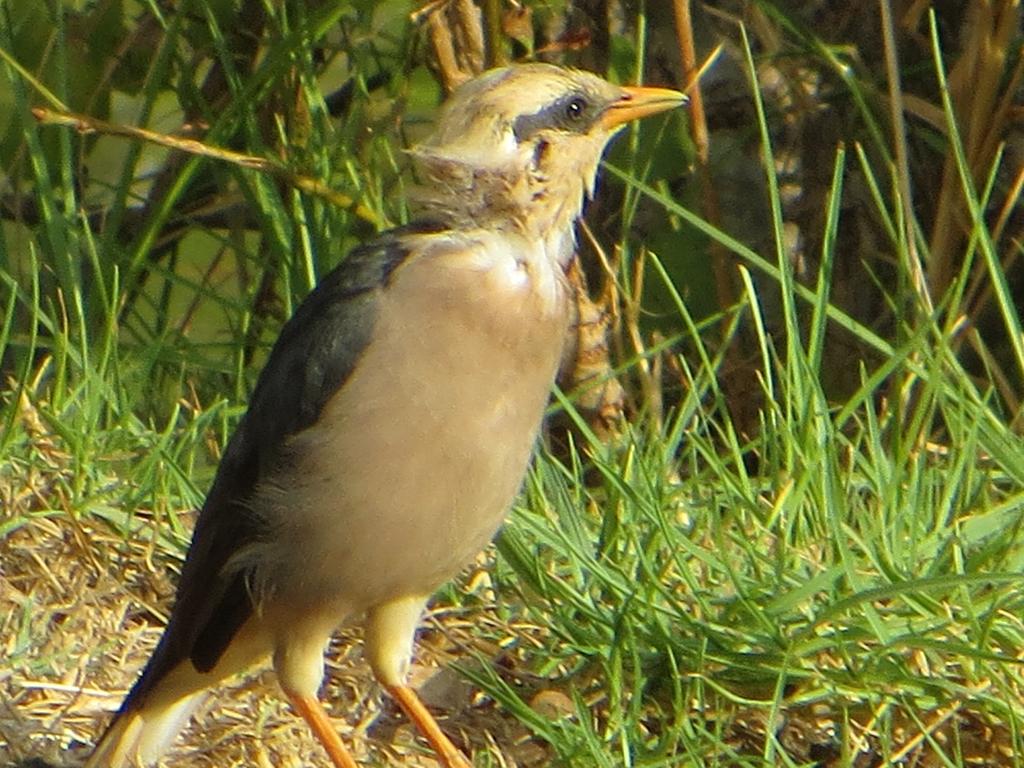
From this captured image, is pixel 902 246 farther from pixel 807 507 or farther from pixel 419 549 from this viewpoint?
pixel 419 549

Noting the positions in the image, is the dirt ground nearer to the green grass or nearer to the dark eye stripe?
the green grass

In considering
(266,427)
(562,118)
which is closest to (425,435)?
(266,427)

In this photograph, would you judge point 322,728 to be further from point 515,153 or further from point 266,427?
point 515,153

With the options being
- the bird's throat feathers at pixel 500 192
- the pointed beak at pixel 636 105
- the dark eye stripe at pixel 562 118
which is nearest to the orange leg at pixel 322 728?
the bird's throat feathers at pixel 500 192

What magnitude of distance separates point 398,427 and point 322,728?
28.7 inches

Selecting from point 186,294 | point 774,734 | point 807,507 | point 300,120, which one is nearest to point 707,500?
point 807,507

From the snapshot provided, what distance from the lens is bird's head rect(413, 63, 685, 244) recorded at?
16.7 feet

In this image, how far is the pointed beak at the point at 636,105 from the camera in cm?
531

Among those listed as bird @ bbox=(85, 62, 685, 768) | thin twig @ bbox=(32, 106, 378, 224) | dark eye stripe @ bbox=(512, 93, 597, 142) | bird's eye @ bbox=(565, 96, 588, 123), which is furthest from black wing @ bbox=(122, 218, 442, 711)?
thin twig @ bbox=(32, 106, 378, 224)

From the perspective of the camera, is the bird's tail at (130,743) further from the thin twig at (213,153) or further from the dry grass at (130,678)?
the thin twig at (213,153)

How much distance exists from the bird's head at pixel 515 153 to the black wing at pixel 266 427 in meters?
0.14

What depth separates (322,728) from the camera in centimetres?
490

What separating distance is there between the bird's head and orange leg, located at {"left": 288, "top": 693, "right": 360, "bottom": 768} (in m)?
1.22

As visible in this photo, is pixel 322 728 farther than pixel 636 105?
No
